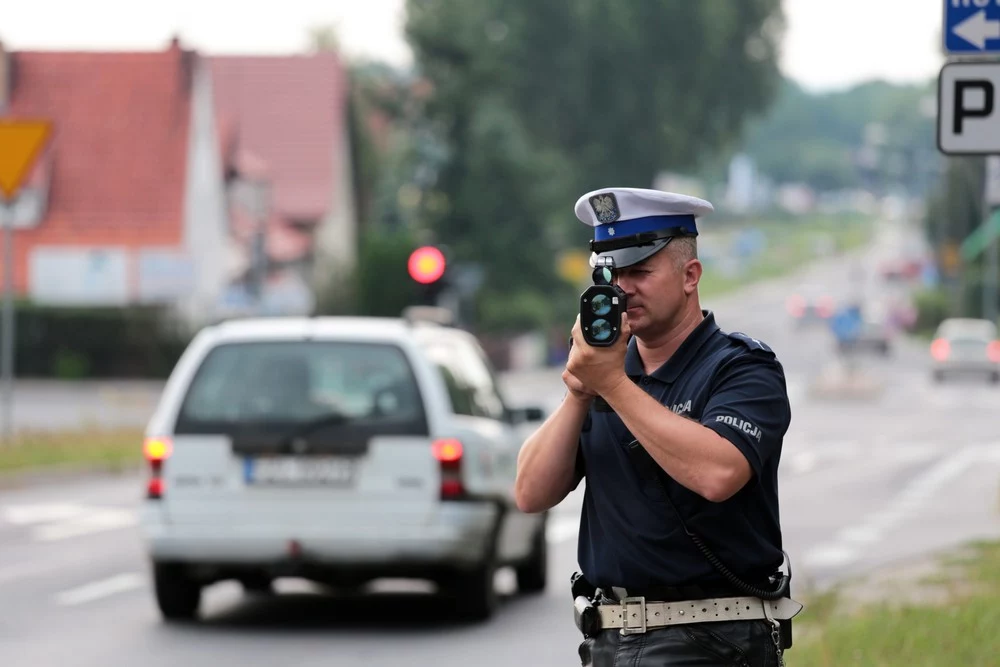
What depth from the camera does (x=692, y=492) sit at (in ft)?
14.9

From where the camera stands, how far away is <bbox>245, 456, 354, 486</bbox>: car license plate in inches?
448

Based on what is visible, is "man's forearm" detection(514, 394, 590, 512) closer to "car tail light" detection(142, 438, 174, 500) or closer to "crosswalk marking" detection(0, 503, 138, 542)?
"car tail light" detection(142, 438, 174, 500)

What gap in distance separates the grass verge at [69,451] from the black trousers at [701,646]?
60.5ft

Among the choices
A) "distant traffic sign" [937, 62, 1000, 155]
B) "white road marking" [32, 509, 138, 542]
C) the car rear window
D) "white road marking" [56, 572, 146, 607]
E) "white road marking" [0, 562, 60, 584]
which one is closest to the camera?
"distant traffic sign" [937, 62, 1000, 155]

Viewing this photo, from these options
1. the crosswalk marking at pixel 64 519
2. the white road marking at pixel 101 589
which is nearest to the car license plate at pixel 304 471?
the white road marking at pixel 101 589

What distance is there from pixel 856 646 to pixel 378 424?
292cm

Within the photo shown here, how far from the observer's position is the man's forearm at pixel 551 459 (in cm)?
461

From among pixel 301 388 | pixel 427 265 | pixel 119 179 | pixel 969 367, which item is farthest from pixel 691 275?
pixel 119 179

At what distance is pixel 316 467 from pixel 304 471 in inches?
2.5

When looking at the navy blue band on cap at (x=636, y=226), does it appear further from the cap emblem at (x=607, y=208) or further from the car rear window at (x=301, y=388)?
the car rear window at (x=301, y=388)

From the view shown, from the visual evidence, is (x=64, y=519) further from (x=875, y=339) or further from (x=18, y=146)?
(x=875, y=339)

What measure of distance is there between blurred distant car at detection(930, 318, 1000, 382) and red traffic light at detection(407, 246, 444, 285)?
104ft

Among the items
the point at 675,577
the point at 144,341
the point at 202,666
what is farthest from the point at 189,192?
the point at 675,577

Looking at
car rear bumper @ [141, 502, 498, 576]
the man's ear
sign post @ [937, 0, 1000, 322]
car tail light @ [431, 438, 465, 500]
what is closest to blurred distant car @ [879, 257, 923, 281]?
car tail light @ [431, 438, 465, 500]
